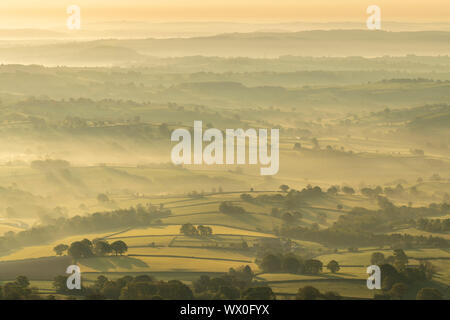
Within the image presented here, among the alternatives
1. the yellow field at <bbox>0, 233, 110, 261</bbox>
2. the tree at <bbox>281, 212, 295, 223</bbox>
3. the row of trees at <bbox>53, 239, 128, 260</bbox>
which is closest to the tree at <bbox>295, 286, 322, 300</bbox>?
the row of trees at <bbox>53, 239, 128, 260</bbox>

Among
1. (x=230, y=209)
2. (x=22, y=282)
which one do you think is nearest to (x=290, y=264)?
(x=22, y=282)

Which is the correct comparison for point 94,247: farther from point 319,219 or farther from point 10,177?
point 10,177

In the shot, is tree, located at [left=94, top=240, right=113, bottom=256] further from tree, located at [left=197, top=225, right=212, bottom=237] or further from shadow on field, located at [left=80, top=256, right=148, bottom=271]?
tree, located at [left=197, top=225, right=212, bottom=237]

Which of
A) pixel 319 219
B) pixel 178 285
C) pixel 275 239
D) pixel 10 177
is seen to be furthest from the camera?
pixel 10 177

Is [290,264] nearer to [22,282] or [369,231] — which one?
[22,282]

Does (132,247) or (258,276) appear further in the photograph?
(132,247)

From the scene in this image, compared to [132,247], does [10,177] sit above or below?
above
